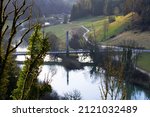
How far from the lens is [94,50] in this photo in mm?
56219

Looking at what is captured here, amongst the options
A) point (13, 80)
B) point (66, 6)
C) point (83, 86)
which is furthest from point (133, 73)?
point (66, 6)

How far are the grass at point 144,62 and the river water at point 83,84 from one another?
4.95 meters

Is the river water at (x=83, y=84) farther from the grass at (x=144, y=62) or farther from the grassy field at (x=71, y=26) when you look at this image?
the grassy field at (x=71, y=26)

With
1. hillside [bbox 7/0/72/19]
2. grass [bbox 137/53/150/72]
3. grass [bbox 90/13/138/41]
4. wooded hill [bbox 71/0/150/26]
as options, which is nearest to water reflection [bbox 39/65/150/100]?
grass [bbox 137/53/150/72]

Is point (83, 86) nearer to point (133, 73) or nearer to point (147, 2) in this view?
point (133, 73)

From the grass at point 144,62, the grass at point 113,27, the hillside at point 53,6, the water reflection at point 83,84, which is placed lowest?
the water reflection at point 83,84

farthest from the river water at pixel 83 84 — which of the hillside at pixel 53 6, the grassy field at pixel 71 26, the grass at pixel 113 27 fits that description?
the hillside at pixel 53 6

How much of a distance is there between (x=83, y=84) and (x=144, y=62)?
1213 centimetres

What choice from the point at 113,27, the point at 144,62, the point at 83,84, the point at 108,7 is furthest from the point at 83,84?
the point at 108,7

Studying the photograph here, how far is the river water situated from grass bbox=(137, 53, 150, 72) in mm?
4953

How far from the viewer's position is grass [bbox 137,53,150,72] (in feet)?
151

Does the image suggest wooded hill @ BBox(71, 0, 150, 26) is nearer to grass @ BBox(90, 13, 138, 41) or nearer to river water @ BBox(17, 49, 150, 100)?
grass @ BBox(90, 13, 138, 41)

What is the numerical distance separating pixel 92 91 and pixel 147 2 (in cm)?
3997

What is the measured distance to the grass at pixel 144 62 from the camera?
151 feet
